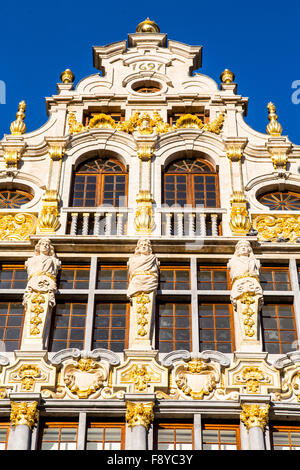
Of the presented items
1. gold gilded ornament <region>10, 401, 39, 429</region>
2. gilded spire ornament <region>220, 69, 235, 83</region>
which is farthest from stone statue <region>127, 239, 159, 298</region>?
gilded spire ornament <region>220, 69, 235, 83</region>

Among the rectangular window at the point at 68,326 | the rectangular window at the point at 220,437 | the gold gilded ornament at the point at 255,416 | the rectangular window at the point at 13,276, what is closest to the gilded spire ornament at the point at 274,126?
the rectangular window at the point at 68,326

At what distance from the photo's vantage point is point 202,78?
26.8 m

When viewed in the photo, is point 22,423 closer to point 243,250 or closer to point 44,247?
point 44,247

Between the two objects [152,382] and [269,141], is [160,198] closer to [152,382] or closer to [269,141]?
[269,141]

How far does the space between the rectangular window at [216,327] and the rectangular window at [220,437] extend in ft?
6.38

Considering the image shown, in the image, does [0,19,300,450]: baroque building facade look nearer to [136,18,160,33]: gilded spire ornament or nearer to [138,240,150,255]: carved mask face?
[138,240,150,255]: carved mask face

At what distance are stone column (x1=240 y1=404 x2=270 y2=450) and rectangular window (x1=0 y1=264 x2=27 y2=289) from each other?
19.4 feet

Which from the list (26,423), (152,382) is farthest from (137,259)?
(26,423)

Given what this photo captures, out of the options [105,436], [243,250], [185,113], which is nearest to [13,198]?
[185,113]

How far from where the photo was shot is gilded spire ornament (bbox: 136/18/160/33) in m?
29.1

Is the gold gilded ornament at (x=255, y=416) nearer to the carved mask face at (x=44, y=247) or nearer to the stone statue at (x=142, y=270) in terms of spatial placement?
the stone statue at (x=142, y=270)

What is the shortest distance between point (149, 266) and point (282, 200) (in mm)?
4588
